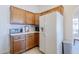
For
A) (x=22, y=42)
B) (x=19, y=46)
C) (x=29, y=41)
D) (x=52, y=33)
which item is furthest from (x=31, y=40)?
(x=52, y=33)

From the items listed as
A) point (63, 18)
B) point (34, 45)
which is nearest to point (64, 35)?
point (63, 18)

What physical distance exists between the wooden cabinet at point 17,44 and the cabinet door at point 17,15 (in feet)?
2.44

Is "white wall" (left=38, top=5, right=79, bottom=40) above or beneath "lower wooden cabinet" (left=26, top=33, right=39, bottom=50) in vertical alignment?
above

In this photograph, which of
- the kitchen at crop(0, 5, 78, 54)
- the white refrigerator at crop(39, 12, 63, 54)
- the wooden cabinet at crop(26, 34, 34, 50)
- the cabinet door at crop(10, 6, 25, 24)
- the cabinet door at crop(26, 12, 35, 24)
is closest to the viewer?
the white refrigerator at crop(39, 12, 63, 54)

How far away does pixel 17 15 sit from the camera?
4.32 meters

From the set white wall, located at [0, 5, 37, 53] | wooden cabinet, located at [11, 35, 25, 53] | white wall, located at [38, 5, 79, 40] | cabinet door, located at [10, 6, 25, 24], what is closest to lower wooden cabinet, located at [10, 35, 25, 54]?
wooden cabinet, located at [11, 35, 25, 53]

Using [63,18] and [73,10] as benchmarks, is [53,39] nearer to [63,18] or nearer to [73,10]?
[63,18]

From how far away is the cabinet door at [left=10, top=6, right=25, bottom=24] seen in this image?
413 cm

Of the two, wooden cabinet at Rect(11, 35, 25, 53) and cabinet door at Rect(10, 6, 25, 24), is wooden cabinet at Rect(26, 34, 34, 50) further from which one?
cabinet door at Rect(10, 6, 25, 24)

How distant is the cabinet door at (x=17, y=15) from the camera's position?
413 cm

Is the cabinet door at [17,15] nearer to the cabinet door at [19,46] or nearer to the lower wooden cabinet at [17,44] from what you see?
the lower wooden cabinet at [17,44]

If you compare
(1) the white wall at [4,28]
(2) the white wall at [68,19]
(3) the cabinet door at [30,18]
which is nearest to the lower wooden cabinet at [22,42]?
(1) the white wall at [4,28]

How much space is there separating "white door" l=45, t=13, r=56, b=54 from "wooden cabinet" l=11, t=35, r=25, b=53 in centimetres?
113

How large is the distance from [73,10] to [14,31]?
9.02 ft
